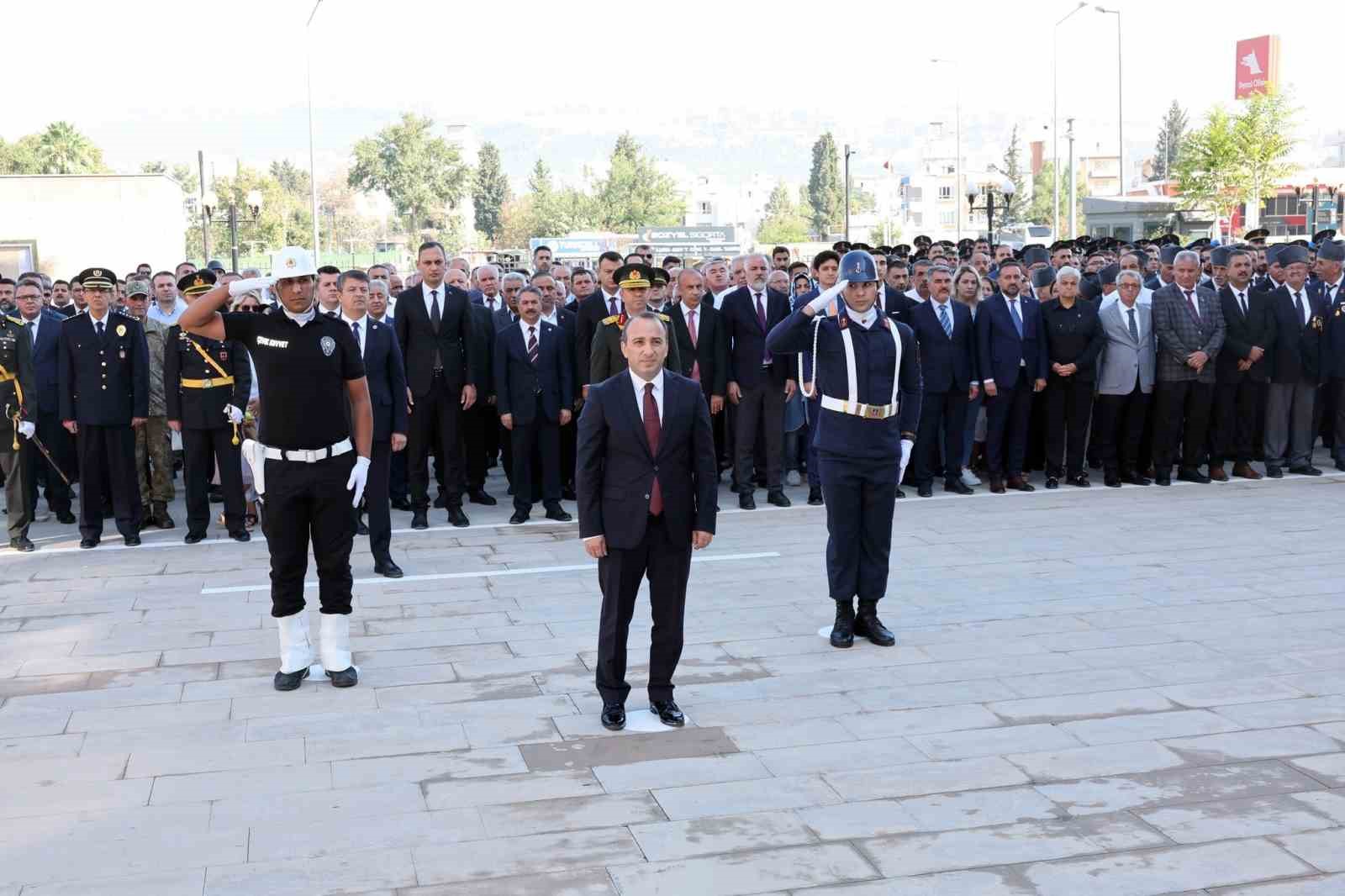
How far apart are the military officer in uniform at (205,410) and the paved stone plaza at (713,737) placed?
40.7 inches

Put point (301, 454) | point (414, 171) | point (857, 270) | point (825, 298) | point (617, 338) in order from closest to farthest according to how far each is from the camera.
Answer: point (301, 454) < point (825, 298) < point (857, 270) < point (617, 338) < point (414, 171)

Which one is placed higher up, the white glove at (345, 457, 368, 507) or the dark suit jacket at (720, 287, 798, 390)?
the dark suit jacket at (720, 287, 798, 390)

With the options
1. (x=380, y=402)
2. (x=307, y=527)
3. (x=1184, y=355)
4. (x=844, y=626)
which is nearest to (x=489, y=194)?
(x=1184, y=355)

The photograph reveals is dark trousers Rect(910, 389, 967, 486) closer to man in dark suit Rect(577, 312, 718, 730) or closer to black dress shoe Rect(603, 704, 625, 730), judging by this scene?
man in dark suit Rect(577, 312, 718, 730)

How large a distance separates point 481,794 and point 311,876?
918mm

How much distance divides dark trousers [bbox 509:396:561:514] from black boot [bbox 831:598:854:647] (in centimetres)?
467

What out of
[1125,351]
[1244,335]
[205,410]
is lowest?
[205,410]

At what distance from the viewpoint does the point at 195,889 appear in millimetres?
4781

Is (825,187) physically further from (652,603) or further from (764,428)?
(652,603)

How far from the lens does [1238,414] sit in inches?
551

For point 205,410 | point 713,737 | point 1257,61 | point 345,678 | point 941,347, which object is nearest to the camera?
point 713,737

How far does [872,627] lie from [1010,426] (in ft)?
19.9

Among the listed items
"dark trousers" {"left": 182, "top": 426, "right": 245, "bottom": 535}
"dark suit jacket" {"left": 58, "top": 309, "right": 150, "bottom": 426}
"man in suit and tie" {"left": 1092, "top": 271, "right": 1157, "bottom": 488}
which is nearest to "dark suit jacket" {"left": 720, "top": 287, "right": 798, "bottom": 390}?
"man in suit and tie" {"left": 1092, "top": 271, "right": 1157, "bottom": 488}

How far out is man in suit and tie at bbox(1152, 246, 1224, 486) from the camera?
13.2m
